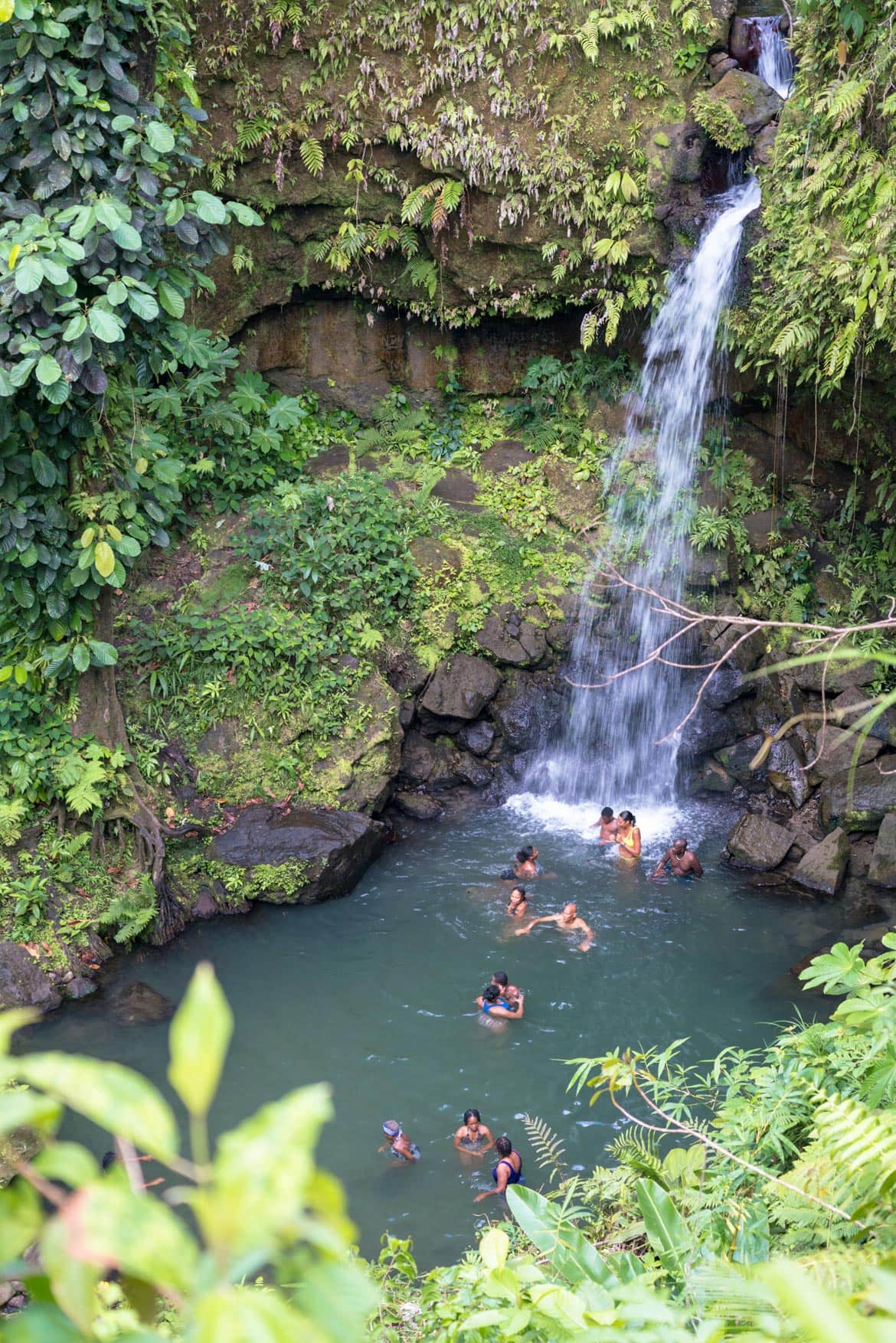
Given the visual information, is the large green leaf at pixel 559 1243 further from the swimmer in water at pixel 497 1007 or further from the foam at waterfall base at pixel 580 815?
the foam at waterfall base at pixel 580 815

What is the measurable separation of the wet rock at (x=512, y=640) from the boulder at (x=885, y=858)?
390 cm

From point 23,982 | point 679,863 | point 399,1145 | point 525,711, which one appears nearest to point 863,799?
point 679,863

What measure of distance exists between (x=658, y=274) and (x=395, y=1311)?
10722 mm

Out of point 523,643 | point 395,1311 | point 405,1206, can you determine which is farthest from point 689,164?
point 395,1311

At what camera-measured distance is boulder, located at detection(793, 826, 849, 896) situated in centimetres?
922

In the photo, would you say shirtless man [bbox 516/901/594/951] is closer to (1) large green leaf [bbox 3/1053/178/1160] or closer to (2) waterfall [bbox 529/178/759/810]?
(2) waterfall [bbox 529/178/759/810]

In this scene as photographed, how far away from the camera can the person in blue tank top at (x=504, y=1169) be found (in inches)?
240

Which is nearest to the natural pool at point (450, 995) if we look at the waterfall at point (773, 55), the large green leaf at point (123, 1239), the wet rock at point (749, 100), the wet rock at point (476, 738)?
the wet rock at point (476, 738)

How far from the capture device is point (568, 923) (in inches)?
346

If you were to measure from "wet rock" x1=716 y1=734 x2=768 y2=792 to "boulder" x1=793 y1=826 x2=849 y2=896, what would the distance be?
135 centimetres

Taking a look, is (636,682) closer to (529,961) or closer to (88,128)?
(529,961)

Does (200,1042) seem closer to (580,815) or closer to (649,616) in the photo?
(580,815)

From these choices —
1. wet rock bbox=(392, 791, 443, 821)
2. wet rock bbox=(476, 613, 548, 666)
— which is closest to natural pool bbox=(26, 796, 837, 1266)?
wet rock bbox=(392, 791, 443, 821)

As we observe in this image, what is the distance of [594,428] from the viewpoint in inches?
500
